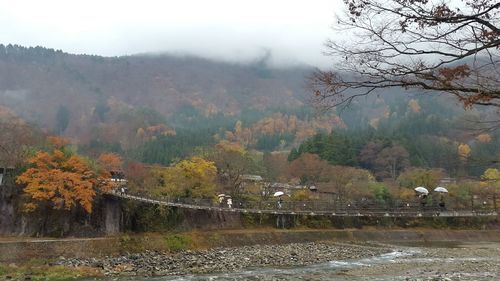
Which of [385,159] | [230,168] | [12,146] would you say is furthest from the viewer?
[385,159]

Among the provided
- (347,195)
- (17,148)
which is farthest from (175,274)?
(347,195)

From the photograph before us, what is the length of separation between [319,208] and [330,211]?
1524 millimetres

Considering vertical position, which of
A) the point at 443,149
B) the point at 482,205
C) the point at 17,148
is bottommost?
the point at 482,205

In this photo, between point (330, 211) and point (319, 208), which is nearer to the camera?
point (330, 211)

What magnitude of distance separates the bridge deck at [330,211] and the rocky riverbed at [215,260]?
26.1 ft

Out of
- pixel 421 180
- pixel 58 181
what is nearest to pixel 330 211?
pixel 421 180

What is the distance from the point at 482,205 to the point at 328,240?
29.0 m

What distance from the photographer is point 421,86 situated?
22.0 ft

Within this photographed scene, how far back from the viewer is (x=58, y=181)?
3612cm

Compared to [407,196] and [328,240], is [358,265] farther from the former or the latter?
[407,196]

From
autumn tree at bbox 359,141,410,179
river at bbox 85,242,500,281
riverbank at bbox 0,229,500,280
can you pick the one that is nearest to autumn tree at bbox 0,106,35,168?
riverbank at bbox 0,229,500,280

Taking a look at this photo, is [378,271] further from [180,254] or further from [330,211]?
[330,211]

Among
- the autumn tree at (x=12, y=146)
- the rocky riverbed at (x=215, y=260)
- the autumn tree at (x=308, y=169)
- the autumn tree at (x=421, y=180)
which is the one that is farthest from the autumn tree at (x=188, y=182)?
the autumn tree at (x=421, y=180)

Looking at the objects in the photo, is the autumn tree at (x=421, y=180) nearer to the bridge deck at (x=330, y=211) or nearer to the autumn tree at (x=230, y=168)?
the bridge deck at (x=330, y=211)
